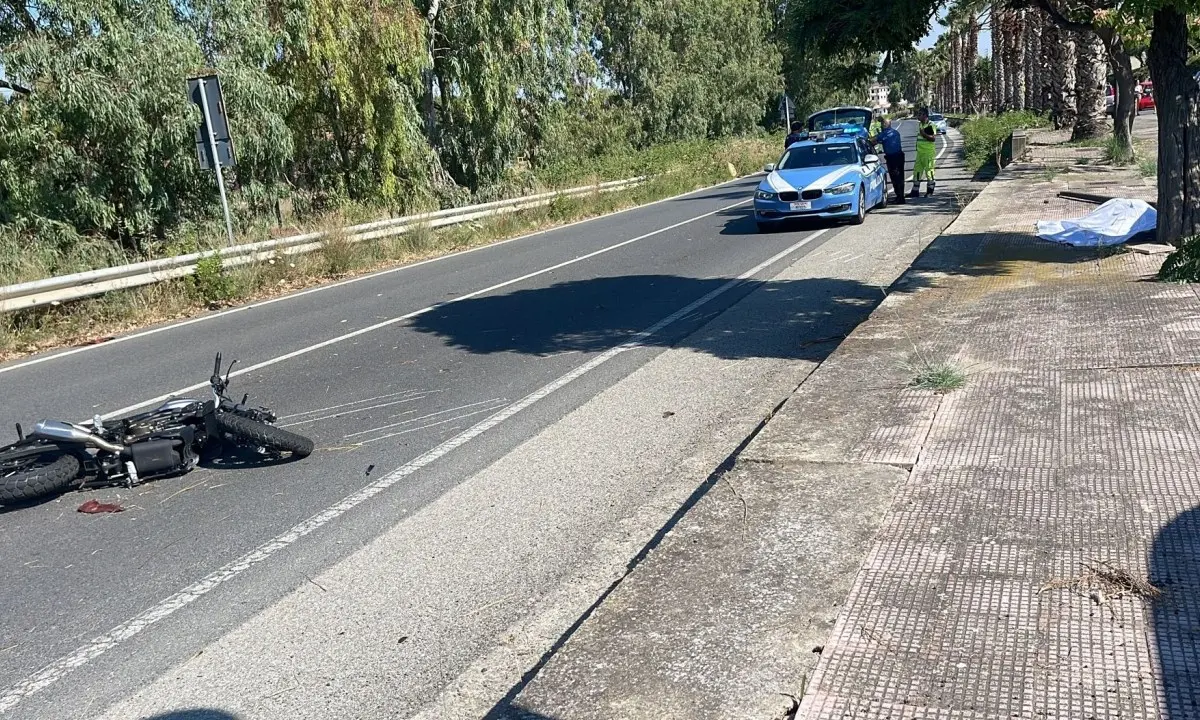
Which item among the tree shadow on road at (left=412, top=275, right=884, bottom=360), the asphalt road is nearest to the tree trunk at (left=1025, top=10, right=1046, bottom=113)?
the tree shadow on road at (left=412, top=275, right=884, bottom=360)

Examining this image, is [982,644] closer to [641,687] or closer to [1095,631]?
[1095,631]

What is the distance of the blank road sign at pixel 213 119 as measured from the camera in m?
15.5

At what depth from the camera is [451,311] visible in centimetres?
1197

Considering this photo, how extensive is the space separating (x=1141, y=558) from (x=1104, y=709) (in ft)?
3.54

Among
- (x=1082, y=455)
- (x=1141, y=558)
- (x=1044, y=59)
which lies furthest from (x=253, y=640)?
(x=1044, y=59)

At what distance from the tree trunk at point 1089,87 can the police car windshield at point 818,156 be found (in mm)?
11507

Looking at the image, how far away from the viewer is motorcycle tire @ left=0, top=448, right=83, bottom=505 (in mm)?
5855

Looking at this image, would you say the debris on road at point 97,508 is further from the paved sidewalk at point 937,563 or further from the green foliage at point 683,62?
the green foliage at point 683,62

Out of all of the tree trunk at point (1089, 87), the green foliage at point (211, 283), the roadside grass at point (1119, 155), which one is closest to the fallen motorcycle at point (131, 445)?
the green foliage at point (211, 283)

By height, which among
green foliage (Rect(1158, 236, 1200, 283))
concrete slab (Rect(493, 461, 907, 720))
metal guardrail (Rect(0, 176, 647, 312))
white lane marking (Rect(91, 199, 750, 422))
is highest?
metal guardrail (Rect(0, 176, 647, 312))

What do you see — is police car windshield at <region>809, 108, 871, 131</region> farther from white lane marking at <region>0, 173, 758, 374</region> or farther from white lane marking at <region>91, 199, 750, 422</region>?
white lane marking at <region>91, 199, 750, 422</region>

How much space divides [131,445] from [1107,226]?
1037 cm

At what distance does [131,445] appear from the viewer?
619cm

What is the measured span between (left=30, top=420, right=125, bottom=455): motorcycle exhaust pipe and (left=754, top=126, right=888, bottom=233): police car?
43.7ft
